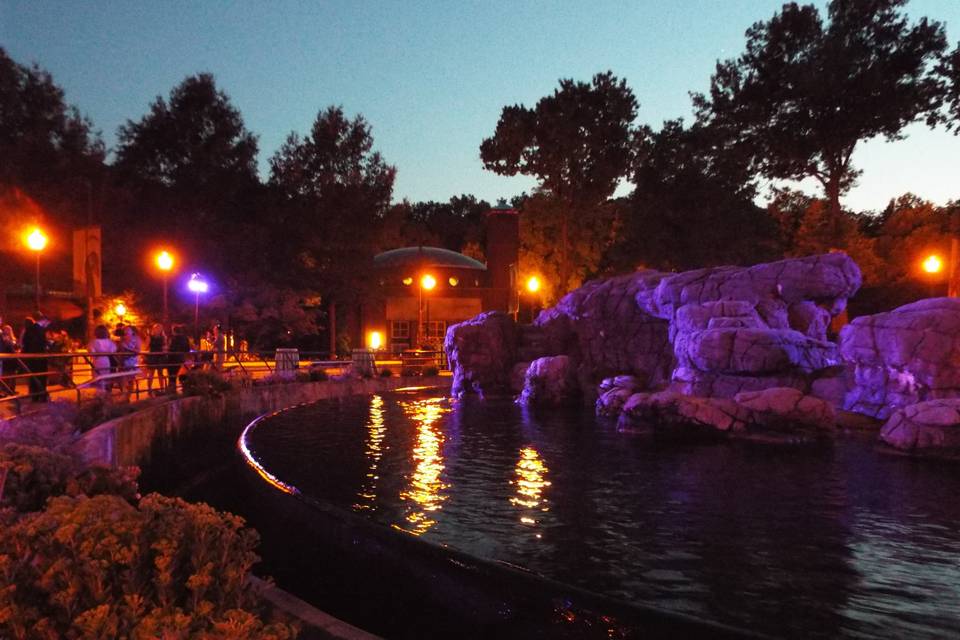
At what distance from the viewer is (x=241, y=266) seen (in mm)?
32375

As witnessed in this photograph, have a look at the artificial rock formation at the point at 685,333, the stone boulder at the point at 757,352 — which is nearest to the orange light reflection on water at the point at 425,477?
the artificial rock formation at the point at 685,333

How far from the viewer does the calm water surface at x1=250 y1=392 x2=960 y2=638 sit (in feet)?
22.5

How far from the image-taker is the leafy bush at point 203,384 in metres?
16.8

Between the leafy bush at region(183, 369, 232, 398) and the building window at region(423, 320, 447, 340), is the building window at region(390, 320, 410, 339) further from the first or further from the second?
the leafy bush at region(183, 369, 232, 398)

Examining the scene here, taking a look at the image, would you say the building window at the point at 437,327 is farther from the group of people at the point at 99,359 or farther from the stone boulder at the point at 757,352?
the stone boulder at the point at 757,352

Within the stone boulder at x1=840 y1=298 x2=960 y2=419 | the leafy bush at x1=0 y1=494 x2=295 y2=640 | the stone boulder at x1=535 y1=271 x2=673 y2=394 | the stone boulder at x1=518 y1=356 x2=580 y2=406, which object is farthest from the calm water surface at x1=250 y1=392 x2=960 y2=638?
the stone boulder at x1=535 y1=271 x2=673 y2=394

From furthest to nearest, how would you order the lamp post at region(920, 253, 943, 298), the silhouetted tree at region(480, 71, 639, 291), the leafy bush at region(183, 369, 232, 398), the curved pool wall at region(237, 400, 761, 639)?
the silhouetted tree at region(480, 71, 639, 291) → the lamp post at region(920, 253, 943, 298) → the leafy bush at region(183, 369, 232, 398) → the curved pool wall at region(237, 400, 761, 639)

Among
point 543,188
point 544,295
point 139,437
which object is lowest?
point 139,437

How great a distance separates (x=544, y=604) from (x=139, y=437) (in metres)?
8.55

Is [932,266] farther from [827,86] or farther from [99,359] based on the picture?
[99,359]

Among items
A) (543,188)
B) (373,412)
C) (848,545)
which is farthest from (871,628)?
(543,188)

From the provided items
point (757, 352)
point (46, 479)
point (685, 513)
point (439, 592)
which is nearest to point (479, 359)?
point (757, 352)

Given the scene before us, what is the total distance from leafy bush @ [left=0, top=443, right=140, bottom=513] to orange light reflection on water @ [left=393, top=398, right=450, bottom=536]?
11.7 ft

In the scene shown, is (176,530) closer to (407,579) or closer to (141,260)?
(407,579)
